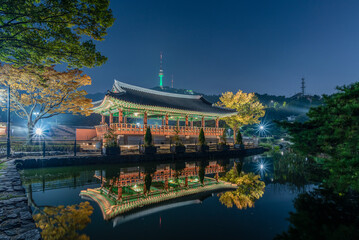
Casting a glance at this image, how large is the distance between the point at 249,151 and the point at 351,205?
15879mm

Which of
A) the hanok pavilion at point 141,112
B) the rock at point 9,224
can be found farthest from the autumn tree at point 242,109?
the rock at point 9,224

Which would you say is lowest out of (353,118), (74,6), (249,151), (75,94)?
(249,151)

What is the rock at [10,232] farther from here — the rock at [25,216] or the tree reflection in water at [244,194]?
the tree reflection in water at [244,194]

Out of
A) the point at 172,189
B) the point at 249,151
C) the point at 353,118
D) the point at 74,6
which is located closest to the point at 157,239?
the point at 172,189

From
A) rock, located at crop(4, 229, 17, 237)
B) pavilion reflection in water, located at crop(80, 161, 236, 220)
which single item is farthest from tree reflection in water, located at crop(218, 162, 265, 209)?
rock, located at crop(4, 229, 17, 237)

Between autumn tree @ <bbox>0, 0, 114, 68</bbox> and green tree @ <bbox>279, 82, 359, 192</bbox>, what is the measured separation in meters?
7.87

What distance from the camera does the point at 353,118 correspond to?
4516 millimetres

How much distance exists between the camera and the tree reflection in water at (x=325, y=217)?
2929 millimetres

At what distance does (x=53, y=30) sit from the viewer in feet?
21.5

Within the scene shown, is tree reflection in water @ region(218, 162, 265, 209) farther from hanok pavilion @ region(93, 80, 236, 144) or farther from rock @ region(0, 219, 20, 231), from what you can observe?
hanok pavilion @ region(93, 80, 236, 144)

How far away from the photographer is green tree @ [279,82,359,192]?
4465 mm

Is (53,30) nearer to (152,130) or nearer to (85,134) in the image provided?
(152,130)

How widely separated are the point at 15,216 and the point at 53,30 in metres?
6.43

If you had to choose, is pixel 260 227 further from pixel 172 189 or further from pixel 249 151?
pixel 249 151
